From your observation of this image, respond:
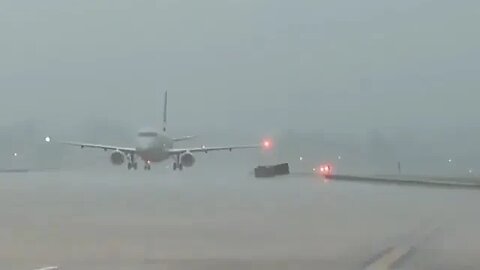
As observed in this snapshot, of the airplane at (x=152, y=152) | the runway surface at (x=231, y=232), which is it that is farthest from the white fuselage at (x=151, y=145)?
the runway surface at (x=231, y=232)

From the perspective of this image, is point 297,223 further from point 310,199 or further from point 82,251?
point 310,199

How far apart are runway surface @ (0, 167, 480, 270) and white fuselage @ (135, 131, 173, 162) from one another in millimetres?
31493

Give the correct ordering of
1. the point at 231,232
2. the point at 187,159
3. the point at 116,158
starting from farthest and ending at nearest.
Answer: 1. the point at 187,159
2. the point at 116,158
3. the point at 231,232

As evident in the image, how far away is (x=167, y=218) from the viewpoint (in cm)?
1752

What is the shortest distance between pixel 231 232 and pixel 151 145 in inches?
1664

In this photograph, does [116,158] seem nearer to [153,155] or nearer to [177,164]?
[153,155]

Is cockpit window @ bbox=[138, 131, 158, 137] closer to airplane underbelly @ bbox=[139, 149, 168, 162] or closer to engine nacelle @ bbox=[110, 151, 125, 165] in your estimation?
airplane underbelly @ bbox=[139, 149, 168, 162]

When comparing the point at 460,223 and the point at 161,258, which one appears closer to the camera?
the point at 161,258

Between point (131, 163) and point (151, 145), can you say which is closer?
point (151, 145)

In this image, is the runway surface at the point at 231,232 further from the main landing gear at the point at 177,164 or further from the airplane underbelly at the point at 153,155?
the main landing gear at the point at 177,164

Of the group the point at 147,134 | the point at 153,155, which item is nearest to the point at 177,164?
the point at 153,155

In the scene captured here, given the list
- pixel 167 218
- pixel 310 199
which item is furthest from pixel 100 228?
pixel 310 199

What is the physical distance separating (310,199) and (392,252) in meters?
13.5

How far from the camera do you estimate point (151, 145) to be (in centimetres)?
5644
